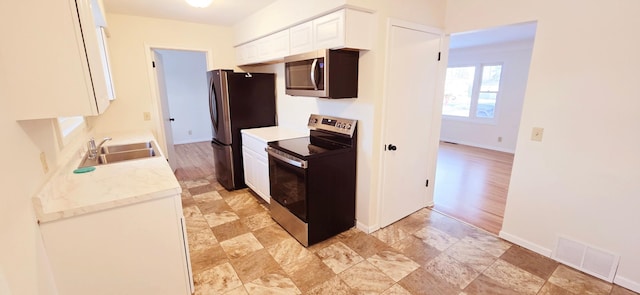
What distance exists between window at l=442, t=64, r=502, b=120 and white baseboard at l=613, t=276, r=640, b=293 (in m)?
4.73

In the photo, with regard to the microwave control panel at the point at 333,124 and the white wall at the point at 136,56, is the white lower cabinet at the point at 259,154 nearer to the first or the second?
the microwave control panel at the point at 333,124

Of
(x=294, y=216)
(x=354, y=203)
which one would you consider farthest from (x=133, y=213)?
(x=354, y=203)

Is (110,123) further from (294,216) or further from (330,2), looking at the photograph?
(330,2)

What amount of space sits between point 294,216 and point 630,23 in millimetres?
2890

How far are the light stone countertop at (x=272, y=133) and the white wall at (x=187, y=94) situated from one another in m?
3.99

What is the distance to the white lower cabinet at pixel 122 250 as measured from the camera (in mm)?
1383

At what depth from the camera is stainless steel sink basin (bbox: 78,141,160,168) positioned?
2.44m

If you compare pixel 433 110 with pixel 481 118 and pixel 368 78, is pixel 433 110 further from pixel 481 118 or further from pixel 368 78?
pixel 481 118

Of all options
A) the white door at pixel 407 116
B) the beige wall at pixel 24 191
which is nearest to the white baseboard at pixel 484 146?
the white door at pixel 407 116

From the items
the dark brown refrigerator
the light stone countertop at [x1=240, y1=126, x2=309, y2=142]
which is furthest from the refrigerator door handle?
the light stone countertop at [x1=240, y1=126, x2=309, y2=142]

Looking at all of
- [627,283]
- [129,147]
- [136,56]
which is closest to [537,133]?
[627,283]

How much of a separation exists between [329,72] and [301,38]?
583 millimetres

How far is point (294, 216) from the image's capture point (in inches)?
103

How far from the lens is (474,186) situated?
4035mm
